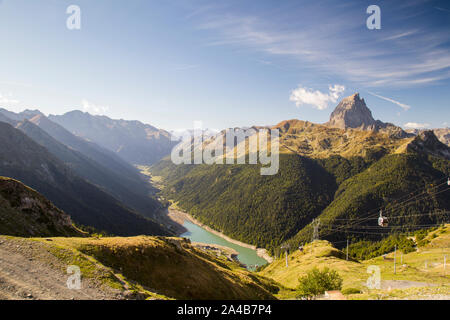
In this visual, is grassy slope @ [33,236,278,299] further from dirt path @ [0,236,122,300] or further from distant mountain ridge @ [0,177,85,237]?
distant mountain ridge @ [0,177,85,237]

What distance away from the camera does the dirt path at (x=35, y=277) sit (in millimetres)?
19898

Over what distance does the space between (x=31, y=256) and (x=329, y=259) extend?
10805 centimetres

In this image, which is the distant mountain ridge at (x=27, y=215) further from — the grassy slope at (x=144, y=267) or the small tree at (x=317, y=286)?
the small tree at (x=317, y=286)

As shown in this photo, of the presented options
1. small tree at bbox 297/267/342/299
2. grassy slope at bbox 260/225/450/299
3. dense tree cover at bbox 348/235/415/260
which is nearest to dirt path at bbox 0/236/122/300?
→ grassy slope at bbox 260/225/450/299

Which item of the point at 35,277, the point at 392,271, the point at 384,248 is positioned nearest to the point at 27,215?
the point at 35,277

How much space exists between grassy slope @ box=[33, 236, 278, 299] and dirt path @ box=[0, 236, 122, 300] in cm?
135

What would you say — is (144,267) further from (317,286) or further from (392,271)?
(392,271)

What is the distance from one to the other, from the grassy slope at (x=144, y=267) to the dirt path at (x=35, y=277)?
1345 millimetres

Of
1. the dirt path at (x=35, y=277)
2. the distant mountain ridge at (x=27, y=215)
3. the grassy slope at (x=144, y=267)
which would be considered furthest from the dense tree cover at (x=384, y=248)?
the distant mountain ridge at (x=27, y=215)

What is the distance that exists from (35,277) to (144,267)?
49.1ft

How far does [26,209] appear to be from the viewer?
167ft

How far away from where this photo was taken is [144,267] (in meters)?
34.8

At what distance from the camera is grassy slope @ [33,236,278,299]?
2723 cm
